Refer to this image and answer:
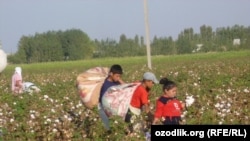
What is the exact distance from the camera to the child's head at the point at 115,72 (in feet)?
27.7

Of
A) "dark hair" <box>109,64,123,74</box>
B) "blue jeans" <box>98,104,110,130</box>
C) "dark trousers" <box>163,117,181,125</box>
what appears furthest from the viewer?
"dark hair" <box>109,64,123,74</box>

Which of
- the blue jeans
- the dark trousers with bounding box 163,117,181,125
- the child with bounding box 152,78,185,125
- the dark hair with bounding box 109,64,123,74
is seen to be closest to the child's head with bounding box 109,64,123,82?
the dark hair with bounding box 109,64,123,74

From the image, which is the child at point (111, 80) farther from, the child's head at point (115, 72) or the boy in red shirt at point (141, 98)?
the boy in red shirt at point (141, 98)

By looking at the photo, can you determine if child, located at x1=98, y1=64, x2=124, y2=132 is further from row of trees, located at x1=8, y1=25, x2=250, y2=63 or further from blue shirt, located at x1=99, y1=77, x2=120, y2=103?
row of trees, located at x1=8, y1=25, x2=250, y2=63

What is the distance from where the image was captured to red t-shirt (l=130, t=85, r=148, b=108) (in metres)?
7.87

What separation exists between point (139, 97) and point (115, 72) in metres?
0.68

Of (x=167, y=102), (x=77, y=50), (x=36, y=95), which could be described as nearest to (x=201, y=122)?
(x=167, y=102)

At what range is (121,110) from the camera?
26.1 feet

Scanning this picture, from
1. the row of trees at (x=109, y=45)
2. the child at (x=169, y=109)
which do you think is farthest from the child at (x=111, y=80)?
the row of trees at (x=109, y=45)

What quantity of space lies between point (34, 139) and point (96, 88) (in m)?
1.07

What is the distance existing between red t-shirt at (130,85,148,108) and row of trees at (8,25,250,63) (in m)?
86.4

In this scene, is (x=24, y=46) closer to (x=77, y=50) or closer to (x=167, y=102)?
(x=77, y=50)

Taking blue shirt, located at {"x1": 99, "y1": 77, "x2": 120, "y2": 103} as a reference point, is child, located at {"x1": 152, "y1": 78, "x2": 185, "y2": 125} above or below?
below

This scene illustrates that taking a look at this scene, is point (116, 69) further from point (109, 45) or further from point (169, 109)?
point (109, 45)
